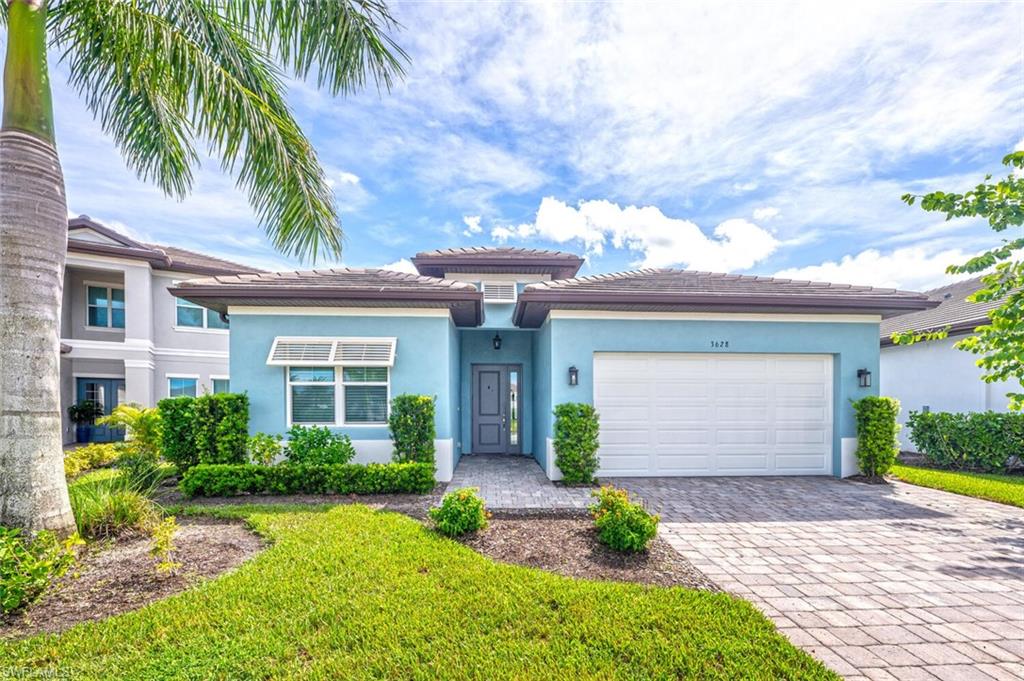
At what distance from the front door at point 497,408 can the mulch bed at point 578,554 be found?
6177mm

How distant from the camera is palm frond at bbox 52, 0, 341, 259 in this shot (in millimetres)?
4980

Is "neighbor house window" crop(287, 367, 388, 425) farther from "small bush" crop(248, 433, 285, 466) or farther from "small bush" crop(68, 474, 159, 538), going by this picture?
"small bush" crop(68, 474, 159, 538)

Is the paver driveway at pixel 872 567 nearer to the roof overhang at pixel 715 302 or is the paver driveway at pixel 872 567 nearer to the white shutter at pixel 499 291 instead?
the roof overhang at pixel 715 302

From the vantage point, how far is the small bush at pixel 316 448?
762 cm

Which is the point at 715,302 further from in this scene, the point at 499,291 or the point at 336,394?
the point at 336,394

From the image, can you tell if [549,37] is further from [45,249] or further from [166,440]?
[166,440]

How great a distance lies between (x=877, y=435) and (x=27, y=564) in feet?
41.4

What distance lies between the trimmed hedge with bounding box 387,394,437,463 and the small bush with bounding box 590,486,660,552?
389cm

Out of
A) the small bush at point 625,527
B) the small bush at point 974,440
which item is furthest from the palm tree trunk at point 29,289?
the small bush at point 974,440

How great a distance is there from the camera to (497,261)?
498 inches

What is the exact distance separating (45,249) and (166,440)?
4.49 m

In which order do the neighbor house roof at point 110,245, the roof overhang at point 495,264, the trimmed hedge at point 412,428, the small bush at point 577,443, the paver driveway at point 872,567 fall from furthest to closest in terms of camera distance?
the neighbor house roof at point 110,245 < the roof overhang at point 495,264 < the small bush at point 577,443 < the trimmed hedge at point 412,428 < the paver driveway at point 872,567

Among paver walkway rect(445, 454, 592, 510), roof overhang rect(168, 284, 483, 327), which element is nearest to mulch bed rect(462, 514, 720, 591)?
paver walkway rect(445, 454, 592, 510)

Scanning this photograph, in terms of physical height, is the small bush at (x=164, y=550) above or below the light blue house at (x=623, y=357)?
below
